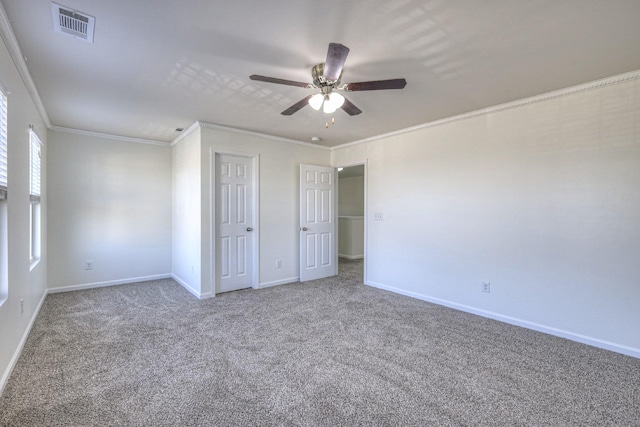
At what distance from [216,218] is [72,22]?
2.72 meters

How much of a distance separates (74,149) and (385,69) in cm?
468

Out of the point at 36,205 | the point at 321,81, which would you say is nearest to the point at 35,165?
the point at 36,205

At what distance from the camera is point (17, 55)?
2244mm

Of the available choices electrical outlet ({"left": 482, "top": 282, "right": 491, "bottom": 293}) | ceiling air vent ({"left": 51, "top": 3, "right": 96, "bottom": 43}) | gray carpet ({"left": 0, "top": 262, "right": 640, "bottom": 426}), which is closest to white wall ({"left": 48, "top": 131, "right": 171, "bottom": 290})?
gray carpet ({"left": 0, "top": 262, "right": 640, "bottom": 426})

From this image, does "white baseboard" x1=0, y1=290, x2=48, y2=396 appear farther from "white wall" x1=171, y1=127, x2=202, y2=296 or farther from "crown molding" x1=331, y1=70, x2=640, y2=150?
"crown molding" x1=331, y1=70, x2=640, y2=150

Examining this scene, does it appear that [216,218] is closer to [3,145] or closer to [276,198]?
[276,198]

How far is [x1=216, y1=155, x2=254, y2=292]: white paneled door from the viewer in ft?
14.2

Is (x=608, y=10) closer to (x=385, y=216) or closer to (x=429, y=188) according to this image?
(x=429, y=188)

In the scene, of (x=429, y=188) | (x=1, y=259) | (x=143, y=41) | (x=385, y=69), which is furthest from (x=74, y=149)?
(x=429, y=188)

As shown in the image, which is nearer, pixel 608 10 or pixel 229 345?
pixel 608 10

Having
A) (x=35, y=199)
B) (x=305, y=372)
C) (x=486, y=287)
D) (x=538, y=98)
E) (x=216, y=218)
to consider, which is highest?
(x=538, y=98)

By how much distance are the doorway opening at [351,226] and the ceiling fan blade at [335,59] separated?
3.13 meters

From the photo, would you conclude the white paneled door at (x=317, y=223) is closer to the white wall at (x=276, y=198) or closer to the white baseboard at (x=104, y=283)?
the white wall at (x=276, y=198)

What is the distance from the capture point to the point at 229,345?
2.74 meters
